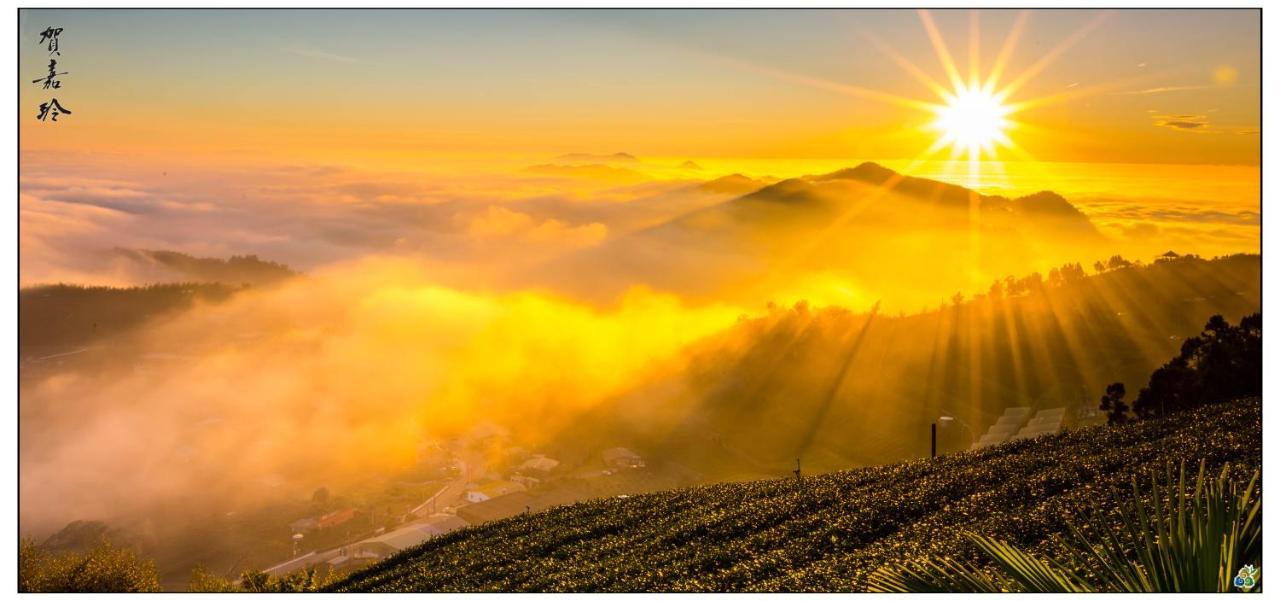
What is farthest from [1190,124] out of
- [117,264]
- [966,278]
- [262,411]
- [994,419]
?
[262,411]

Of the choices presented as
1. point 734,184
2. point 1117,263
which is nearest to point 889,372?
point 1117,263

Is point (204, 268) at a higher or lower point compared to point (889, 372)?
higher

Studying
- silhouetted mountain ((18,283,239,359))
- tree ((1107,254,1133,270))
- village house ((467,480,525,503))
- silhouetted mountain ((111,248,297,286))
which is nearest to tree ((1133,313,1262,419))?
tree ((1107,254,1133,270))

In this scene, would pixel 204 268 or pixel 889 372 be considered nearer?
pixel 204 268

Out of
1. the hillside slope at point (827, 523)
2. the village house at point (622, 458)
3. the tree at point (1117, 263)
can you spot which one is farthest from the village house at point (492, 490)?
the tree at point (1117, 263)

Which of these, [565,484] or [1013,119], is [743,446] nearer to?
[565,484]

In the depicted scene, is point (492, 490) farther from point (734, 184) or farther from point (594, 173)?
point (734, 184)

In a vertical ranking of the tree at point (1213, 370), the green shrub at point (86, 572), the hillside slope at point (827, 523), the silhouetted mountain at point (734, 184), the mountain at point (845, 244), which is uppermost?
the silhouetted mountain at point (734, 184)

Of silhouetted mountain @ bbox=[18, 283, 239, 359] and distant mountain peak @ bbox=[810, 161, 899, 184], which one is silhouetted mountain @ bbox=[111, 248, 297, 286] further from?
distant mountain peak @ bbox=[810, 161, 899, 184]
